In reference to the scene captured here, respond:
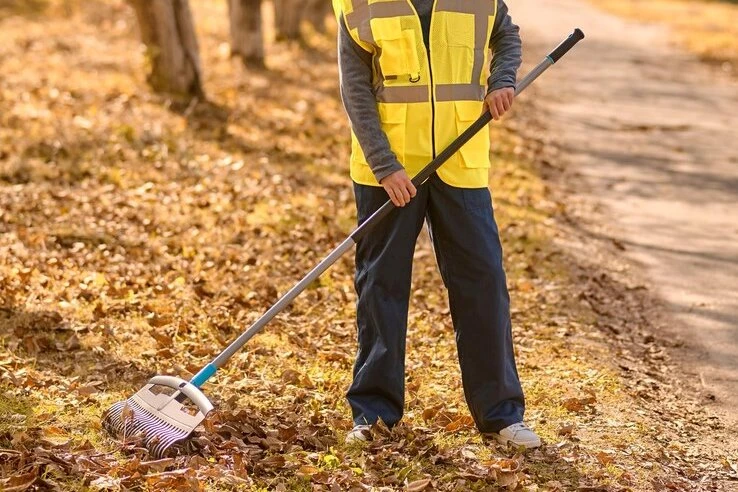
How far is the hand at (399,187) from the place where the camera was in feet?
13.4

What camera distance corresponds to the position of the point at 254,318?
6043 mm

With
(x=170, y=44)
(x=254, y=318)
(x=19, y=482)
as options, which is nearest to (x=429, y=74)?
(x=19, y=482)

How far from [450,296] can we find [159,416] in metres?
1.25

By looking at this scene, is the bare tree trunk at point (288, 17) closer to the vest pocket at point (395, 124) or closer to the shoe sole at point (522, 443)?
the vest pocket at point (395, 124)

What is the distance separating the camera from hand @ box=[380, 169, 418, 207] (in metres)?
4.09

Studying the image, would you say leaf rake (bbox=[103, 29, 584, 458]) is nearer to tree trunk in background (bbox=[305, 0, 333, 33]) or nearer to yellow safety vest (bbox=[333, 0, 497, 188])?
yellow safety vest (bbox=[333, 0, 497, 188])

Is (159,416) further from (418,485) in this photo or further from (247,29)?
(247,29)

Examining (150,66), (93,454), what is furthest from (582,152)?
(93,454)

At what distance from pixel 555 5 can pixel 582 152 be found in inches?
772

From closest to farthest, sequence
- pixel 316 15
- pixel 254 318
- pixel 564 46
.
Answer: pixel 564 46 < pixel 254 318 < pixel 316 15

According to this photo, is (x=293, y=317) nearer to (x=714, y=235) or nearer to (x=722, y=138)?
(x=714, y=235)

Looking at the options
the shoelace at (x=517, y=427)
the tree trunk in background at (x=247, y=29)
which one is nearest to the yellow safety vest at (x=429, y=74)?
the shoelace at (x=517, y=427)

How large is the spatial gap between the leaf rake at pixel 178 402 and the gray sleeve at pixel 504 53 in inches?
3.0

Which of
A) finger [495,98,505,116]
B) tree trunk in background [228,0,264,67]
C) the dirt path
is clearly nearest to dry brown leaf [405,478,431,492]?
finger [495,98,505,116]
